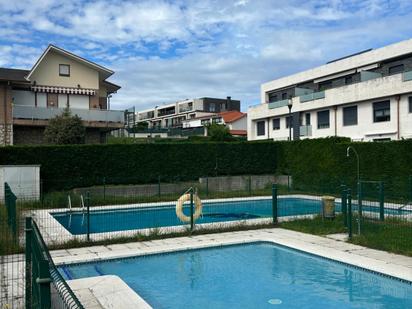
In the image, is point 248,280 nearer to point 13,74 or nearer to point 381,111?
point 381,111

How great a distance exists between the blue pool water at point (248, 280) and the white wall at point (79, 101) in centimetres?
2633

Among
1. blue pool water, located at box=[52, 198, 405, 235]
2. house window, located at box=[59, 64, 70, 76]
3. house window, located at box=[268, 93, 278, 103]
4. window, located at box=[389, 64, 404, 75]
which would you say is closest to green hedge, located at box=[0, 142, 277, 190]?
blue pool water, located at box=[52, 198, 405, 235]

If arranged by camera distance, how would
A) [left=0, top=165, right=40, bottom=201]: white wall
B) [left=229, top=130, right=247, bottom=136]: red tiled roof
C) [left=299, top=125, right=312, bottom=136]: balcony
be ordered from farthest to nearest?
[left=229, top=130, right=247, bottom=136]: red tiled roof, [left=299, top=125, right=312, bottom=136]: balcony, [left=0, top=165, right=40, bottom=201]: white wall

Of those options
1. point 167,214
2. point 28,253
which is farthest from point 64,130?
point 28,253

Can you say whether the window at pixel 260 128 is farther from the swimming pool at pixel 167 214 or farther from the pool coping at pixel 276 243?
the pool coping at pixel 276 243

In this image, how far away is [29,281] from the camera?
6.23 metres

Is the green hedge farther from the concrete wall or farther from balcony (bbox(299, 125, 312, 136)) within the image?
balcony (bbox(299, 125, 312, 136))

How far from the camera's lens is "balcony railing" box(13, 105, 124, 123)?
30500mm

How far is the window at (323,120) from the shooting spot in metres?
40.6

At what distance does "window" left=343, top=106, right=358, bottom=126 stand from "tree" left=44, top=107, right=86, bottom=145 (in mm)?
23344

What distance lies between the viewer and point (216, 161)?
3034 cm

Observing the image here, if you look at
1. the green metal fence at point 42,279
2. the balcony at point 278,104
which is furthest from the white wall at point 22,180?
the balcony at point 278,104

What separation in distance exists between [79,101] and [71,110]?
11.5 feet

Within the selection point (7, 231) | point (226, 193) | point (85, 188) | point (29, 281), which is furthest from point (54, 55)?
point (29, 281)
